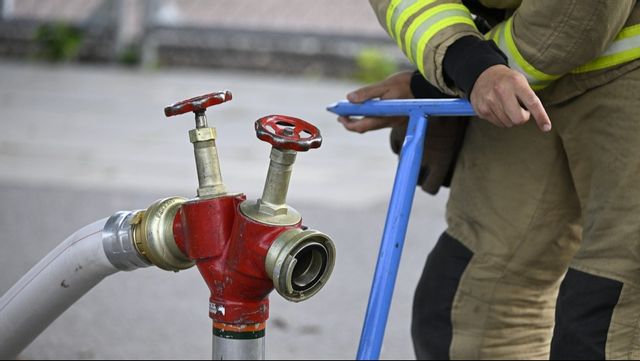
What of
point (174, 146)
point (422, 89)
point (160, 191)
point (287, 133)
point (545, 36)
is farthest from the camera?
point (174, 146)

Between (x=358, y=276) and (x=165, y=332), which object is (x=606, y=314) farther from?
(x=358, y=276)

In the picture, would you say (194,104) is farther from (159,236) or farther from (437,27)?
(437,27)

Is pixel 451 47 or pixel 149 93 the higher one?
pixel 451 47

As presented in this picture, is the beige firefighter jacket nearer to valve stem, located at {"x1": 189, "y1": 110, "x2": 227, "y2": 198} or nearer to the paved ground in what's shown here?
valve stem, located at {"x1": 189, "y1": 110, "x2": 227, "y2": 198}

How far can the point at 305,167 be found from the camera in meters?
6.36

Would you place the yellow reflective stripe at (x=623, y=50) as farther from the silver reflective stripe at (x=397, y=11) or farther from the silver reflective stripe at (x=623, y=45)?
the silver reflective stripe at (x=397, y=11)

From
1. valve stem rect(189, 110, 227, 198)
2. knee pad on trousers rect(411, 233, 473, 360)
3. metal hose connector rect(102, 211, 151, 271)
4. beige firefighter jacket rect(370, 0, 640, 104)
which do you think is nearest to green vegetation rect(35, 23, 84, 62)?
knee pad on trousers rect(411, 233, 473, 360)

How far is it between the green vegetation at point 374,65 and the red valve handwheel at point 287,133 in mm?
8931

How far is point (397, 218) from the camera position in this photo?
1.97 m

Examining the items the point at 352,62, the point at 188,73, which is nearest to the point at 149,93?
the point at 188,73

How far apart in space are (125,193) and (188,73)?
5.61 m

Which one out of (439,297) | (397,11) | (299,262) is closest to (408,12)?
(397,11)

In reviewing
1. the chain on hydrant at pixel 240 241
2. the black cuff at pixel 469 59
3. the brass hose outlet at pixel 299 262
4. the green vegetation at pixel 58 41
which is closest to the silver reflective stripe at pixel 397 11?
the black cuff at pixel 469 59

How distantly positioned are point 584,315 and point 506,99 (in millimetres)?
435
